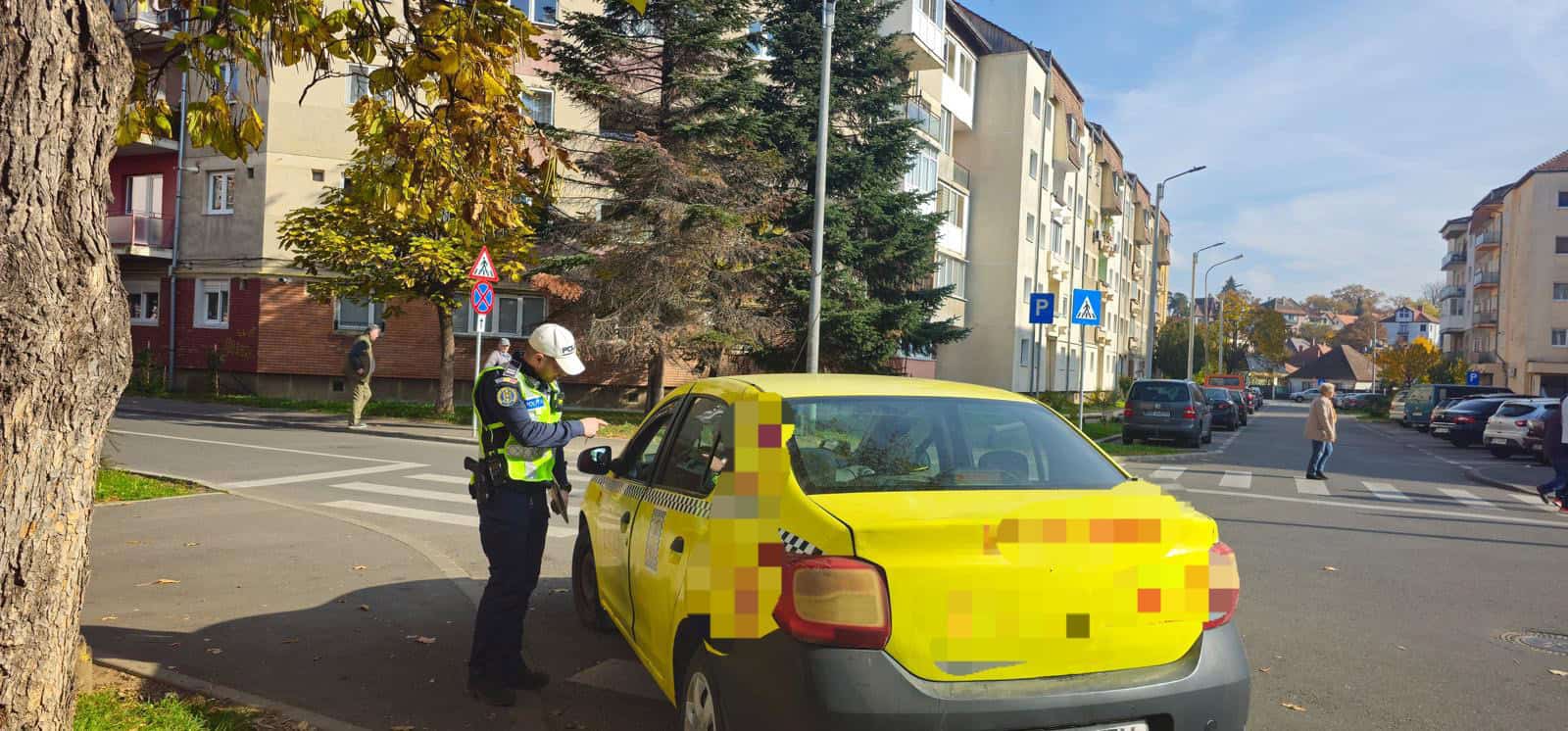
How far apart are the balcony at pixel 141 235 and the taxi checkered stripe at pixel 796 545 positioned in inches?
1258

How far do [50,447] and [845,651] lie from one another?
2543 mm

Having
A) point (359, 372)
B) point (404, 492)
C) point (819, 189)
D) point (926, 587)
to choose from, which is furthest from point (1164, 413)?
point (926, 587)

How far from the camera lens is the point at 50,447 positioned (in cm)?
335

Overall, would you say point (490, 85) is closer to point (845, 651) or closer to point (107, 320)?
point (107, 320)

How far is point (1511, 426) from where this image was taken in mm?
24188

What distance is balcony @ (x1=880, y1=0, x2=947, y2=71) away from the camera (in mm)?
32469

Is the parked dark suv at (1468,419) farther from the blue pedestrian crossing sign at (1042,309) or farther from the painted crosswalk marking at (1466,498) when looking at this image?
the blue pedestrian crossing sign at (1042,309)

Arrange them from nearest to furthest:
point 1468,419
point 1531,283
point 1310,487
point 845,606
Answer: point 845,606 → point 1310,487 → point 1468,419 → point 1531,283

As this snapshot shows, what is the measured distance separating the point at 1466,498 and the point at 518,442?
14.9 m

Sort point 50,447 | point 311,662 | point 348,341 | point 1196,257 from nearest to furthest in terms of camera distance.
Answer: point 50,447, point 311,662, point 348,341, point 1196,257

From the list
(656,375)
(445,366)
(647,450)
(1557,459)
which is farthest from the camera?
(656,375)

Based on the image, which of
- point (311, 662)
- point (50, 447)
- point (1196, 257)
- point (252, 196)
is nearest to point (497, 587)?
point (311, 662)

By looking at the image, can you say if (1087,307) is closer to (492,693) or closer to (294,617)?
(294,617)

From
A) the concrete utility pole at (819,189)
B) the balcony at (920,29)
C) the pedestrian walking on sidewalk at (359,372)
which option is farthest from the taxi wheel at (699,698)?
the balcony at (920,29)
